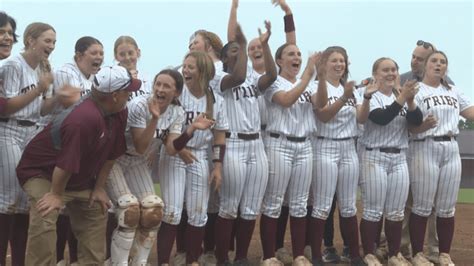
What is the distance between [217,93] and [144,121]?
835mm

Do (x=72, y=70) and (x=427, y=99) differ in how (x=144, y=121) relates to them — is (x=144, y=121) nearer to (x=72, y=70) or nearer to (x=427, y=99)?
(x=72, y=70)

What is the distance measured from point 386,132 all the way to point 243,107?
122 centimetres

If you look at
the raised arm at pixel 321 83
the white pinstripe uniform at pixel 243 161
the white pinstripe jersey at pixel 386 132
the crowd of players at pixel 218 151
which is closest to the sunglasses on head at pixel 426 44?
the crowd of players at pixel 218 151

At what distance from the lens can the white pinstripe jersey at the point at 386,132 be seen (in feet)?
20.4

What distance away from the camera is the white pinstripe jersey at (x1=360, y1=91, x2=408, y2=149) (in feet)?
20.4

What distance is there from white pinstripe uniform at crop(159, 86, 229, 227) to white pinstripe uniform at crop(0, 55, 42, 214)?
97 centimetres

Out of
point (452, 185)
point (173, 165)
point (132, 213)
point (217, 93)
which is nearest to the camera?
point (132, 213)

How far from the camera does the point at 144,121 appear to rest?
528 cm

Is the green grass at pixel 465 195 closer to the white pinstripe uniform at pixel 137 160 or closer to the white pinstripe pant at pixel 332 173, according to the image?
the white pinstripe pant at pixel 332 173

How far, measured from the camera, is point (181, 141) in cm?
528

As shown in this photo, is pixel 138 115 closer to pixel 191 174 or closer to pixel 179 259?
pixel 191 174

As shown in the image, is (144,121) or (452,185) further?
(452,185)

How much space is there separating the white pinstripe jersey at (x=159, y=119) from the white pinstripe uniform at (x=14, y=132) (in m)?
0.69

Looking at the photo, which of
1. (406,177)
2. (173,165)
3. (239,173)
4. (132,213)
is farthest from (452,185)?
(132,213)
